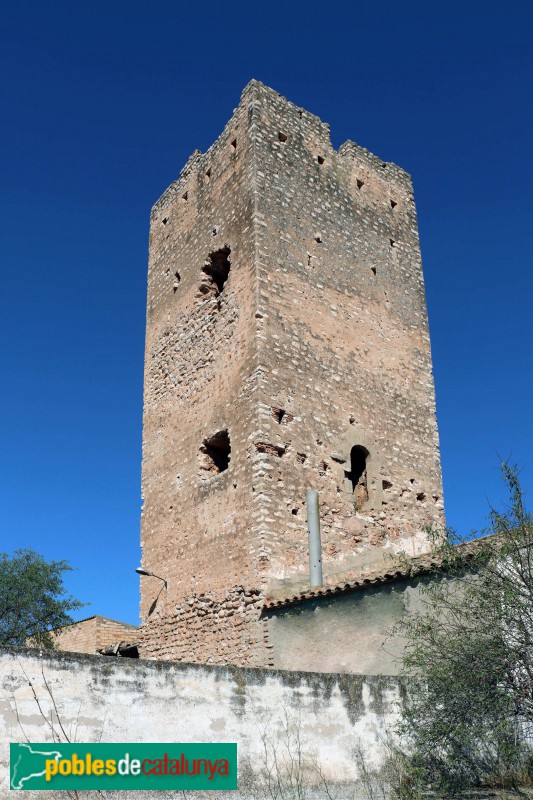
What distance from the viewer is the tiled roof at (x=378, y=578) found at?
949 cm

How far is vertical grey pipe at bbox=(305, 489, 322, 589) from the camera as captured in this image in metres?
12.3

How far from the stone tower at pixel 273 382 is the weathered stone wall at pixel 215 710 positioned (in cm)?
328

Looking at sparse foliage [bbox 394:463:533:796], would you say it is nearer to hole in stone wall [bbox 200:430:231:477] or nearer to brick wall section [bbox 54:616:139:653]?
hole in stone wall [bbox 200:430:231:477]

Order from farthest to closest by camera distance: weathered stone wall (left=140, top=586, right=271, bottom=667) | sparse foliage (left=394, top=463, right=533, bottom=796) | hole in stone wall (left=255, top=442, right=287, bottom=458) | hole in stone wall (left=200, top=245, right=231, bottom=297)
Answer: hole in stone wall (left=200, top=245, right=231, bottom=297) → hole in stone wall (left=255, top=442, right=287, bottom=458) → weathered stone wall (left=140, top=586, right=271, bottom=667) → sparse foliage (left=394, top=463, right=533, bottom=796)

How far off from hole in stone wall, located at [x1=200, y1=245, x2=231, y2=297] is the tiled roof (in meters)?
6.51

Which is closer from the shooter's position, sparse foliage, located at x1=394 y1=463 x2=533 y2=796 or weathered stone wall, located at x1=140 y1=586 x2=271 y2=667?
sparse foliage, located at x1=394 y1=463 x2=533 y2=796

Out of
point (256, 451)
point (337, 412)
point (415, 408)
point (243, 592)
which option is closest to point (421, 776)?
point (243, 592)

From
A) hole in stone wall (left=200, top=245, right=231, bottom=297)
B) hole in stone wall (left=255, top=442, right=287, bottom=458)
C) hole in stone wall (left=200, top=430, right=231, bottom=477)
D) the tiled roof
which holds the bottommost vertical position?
the tiled roof

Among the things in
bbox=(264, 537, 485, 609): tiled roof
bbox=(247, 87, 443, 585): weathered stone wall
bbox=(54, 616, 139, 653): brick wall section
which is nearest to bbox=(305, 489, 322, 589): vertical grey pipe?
bbox=(247, 87, 443, 585): weathered stone wall

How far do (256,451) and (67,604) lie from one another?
12387 mm

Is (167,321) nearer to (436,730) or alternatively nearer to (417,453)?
(417,453)

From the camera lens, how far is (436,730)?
7.80 metres

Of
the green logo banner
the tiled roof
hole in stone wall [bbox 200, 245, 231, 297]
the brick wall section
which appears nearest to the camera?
the green logo banner

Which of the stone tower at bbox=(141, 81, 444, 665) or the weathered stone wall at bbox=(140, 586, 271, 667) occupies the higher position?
the stone tower at bbox=(141, 81, 444, 665)
